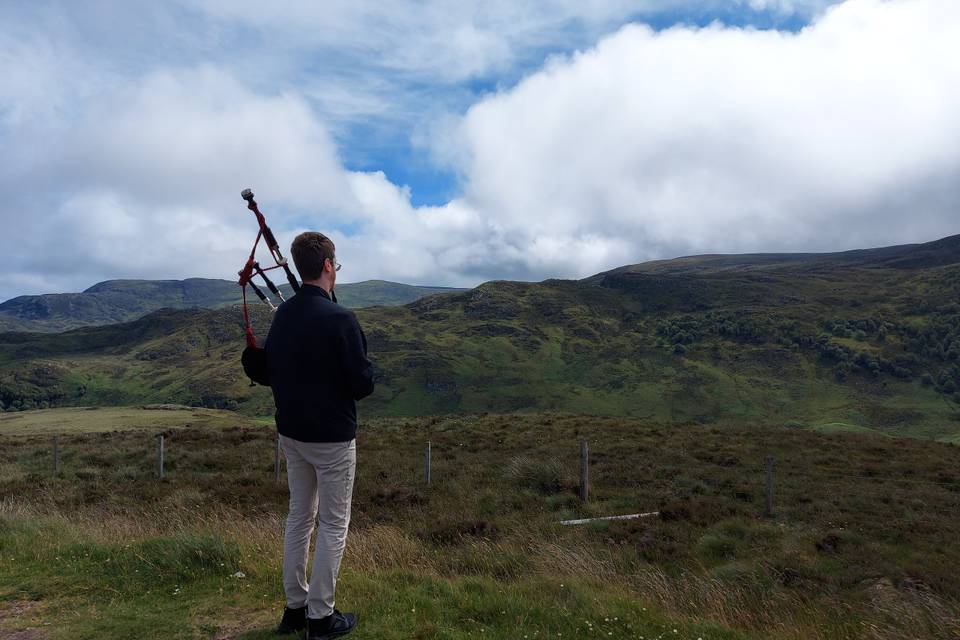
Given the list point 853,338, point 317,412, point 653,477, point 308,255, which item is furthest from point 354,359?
point 853,338

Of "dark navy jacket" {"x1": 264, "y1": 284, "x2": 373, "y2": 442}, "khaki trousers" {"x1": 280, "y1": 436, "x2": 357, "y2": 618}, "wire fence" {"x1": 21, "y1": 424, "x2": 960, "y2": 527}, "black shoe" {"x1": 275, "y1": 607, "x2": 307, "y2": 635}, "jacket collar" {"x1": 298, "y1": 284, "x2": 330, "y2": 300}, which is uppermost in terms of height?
"jacket collar" {"x1": 298, "y1": 284, "x2": 330, "y2": 300}

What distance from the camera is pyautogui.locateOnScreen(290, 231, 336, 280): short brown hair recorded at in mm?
4125

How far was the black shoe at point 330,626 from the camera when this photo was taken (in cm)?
405

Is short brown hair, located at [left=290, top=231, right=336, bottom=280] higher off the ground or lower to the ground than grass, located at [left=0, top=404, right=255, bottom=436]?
higher

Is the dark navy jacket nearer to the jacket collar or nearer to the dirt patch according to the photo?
the jacket collar

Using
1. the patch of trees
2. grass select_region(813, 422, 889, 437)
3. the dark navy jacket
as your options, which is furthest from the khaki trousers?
the patch of trees

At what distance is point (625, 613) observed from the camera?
4.91 m

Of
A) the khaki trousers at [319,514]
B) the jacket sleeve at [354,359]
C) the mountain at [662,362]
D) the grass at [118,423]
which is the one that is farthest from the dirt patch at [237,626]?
the mountain at [662,362]

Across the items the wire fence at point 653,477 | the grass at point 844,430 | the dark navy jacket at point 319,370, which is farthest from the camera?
the grass at point 844,430

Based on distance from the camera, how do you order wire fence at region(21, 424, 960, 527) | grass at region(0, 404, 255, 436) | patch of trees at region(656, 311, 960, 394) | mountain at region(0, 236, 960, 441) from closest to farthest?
wire fence at region(21, 424, 960, 527), grass at region(0, 404, 255, 436), mountain at region(0, 236, 960, 441), patch of trees at region(656, 311, 960, 394)

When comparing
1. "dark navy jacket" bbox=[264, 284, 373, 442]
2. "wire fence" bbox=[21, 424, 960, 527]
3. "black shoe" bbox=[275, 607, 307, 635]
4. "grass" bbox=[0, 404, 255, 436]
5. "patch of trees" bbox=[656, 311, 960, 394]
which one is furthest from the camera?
"patch of trees" bbox=[656, 311, 960, 394]

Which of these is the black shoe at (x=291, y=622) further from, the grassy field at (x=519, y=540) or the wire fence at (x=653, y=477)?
the wire fence at (x=653, y=477)

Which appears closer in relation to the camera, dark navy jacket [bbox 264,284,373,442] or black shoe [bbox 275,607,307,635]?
dark navy jacket [bbox 264,284,373,442]

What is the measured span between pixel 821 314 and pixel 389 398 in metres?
117
